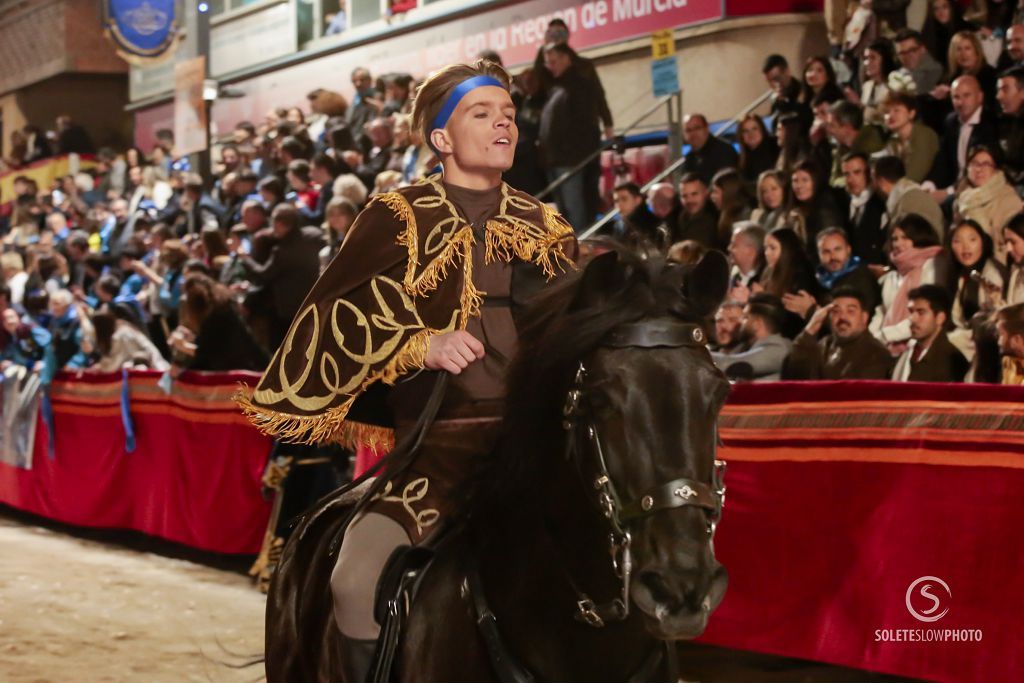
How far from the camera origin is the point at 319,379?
11.9 ft

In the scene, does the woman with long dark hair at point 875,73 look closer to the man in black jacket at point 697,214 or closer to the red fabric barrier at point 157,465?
the man in black jacket at point 697,214

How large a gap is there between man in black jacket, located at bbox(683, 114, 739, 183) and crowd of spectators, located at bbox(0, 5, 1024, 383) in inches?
0.7

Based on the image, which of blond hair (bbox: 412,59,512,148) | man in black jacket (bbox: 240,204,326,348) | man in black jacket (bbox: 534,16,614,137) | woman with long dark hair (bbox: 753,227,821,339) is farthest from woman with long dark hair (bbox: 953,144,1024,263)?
man in black jacket (bbox: 240,204,326,348)

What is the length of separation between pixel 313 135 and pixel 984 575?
14.1 meters

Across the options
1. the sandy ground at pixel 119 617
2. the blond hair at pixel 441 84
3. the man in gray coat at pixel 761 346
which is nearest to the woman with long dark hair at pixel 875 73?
the man in gray coat at pixel 761 346

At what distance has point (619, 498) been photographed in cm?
273

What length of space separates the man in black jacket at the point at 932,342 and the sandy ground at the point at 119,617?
369 cm

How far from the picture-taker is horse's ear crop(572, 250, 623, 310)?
9.53ft

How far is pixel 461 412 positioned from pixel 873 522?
3064 mm

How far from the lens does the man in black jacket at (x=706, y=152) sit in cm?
1145

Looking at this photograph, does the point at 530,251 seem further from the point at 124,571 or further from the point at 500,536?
the point at 124,571

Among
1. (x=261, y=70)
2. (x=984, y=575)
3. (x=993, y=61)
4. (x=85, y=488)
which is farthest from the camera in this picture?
(x=261, y=70)

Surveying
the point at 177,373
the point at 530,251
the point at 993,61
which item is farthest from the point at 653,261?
the point at 177,373

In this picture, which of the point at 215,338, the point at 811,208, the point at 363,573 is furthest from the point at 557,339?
the point at 215,338
